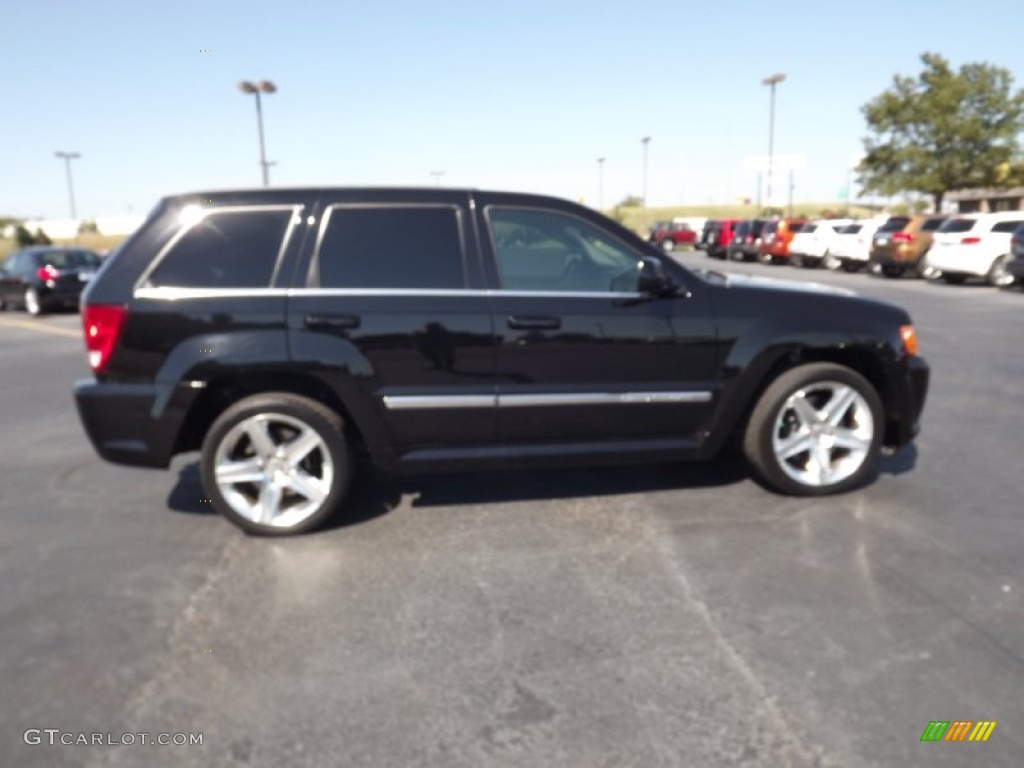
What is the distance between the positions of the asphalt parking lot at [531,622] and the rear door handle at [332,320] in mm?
1115

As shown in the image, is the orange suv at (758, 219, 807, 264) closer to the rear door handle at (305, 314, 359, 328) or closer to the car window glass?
the car window glass

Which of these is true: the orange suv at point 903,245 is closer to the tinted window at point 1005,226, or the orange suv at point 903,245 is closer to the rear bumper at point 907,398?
the tinted window at point 1005,226

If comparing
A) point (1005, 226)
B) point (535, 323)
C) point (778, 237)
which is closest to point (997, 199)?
point (778, 237)

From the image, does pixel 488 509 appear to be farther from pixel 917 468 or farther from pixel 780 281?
pixel 917 468

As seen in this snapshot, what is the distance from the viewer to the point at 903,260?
21938 millimetres

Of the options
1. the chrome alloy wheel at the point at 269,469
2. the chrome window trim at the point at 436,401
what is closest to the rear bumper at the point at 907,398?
the chrome window trim at the point at 436,401

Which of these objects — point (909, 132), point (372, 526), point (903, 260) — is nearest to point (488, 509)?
point (372, 526)

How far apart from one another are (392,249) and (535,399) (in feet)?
Answer: 3.59

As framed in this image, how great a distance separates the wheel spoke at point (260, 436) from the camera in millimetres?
4246

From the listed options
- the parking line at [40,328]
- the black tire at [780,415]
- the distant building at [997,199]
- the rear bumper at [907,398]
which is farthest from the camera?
the distant building at [997,199]

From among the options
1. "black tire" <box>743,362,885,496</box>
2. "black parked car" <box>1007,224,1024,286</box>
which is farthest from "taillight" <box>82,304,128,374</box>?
"black parked car" <box>1007,224,1024,286</box>

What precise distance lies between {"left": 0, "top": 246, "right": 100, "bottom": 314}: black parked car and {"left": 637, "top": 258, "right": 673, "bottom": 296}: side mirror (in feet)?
52.0

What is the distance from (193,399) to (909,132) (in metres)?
41.1

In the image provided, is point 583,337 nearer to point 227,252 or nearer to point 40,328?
point 227,252
